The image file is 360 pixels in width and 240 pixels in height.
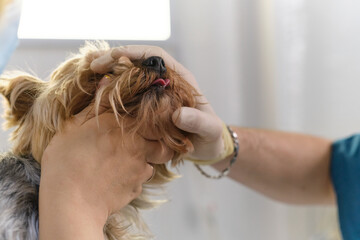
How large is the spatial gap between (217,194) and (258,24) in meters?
0.64

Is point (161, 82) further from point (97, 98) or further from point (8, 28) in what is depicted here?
point (8, 28)

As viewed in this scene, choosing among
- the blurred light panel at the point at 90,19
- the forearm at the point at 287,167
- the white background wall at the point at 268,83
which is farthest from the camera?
the white background wall at the point at 268,83

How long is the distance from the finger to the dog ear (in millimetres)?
244

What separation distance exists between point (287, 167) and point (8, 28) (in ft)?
2.67

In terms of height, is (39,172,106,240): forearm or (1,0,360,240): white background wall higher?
(39,172,106,240): forearm

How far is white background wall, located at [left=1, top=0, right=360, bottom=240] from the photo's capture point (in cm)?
153

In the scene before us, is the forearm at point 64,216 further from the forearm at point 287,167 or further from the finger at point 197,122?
the forearm at point 287,167

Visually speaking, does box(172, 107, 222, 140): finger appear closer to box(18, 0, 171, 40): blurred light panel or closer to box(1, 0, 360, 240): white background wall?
box(18, 0, 171, 40): blurred light panel

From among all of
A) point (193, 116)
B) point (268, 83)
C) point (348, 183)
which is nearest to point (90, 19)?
point (193, 116)

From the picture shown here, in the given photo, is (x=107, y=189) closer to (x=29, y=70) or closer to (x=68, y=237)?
(x=68, y=237)

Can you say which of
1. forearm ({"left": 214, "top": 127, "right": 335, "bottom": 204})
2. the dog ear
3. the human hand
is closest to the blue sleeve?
forearm ({"left": 214, "top": 127, "right": 335, "bottom": 204})

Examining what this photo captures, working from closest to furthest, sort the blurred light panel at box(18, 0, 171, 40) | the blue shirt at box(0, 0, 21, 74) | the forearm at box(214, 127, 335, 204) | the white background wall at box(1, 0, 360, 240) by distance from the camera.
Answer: the blue shirt at box(0, 0, 21, 74)
the blurred light panel at box(18, 0, 171, 40)
the forearm at box(214, 127, 335, 204)
the white background wall at box(1, 0, 360, 240)

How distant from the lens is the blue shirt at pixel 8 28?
1.75 ft

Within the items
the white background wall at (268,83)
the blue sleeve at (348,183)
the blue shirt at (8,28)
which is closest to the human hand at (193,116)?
the blue shirt at (8,28)
